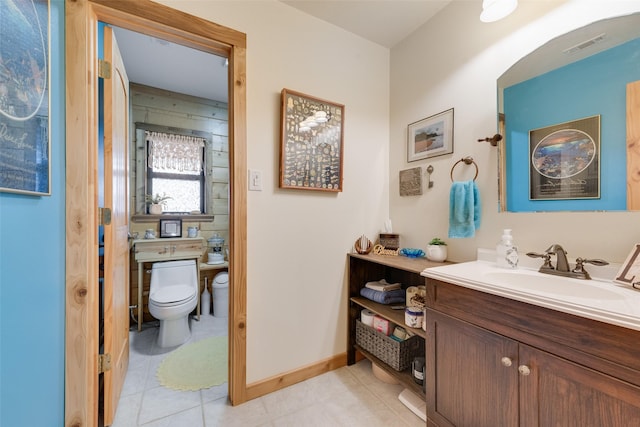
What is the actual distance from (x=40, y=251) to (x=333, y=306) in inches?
62.3

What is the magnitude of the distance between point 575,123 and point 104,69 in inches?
90.9

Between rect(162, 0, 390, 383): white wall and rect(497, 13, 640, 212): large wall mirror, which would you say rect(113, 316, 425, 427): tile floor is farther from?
rect(497, 13, 640, 212): large wall mirror

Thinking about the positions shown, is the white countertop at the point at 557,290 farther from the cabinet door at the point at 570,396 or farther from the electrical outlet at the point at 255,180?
the electrical outlet at the point at 255,180

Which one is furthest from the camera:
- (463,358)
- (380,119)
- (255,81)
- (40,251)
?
(380,119)

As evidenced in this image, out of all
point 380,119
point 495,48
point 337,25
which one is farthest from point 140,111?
point 495,48

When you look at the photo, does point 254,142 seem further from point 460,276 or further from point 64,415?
point 64,415

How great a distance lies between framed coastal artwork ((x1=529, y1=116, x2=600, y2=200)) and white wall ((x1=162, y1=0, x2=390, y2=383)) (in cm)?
99

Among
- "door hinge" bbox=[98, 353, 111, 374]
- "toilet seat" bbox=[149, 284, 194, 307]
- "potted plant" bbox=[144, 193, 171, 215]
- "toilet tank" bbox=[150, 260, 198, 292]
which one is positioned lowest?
"door hinge" bbox=[98, 353, 111, 374]

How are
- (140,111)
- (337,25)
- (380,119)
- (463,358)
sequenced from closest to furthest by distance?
(463,358) → (337,25) → (380,119) → (140,111)

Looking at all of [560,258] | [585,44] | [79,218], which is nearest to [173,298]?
[79,218]

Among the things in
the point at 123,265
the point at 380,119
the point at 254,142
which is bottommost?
the point at 123,265

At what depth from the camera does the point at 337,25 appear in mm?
1824

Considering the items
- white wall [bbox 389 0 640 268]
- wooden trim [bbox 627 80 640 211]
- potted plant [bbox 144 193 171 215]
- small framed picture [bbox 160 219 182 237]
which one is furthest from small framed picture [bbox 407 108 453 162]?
potted plant [bbox 144 193 171 215]

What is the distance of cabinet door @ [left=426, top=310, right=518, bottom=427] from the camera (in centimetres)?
Answer: 93
